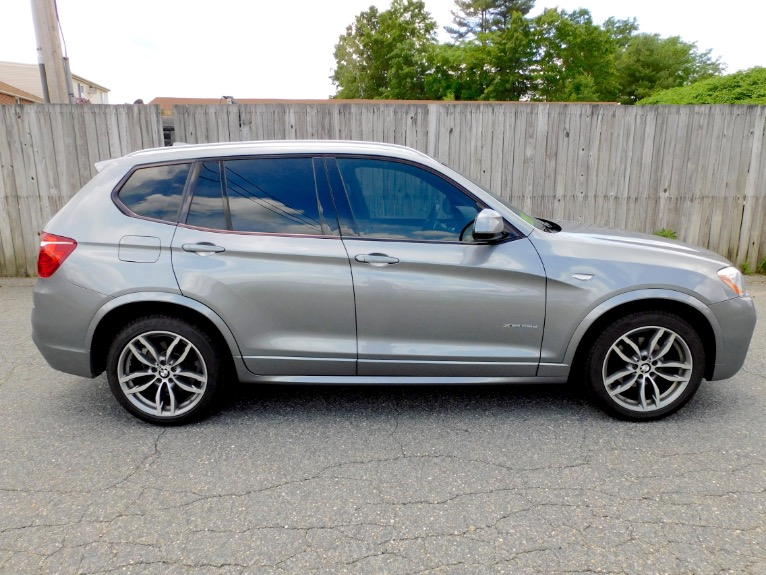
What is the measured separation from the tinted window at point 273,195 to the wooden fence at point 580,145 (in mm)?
3778

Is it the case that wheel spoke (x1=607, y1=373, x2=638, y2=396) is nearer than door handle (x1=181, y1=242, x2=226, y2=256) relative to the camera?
No

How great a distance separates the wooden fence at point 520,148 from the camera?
6957mm

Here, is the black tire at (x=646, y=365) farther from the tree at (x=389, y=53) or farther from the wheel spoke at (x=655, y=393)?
the tree at (x=389, y=53)

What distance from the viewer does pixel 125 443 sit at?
327cm

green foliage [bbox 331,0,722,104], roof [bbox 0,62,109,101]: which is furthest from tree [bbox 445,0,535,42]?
roof [bbox 0,62,109,101]

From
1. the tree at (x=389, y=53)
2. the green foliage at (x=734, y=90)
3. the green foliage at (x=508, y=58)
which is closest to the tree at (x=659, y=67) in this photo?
the green foliage at (x=508, y=58)

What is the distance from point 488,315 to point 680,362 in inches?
49.7

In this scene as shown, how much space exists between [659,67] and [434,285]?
51440 millimetres

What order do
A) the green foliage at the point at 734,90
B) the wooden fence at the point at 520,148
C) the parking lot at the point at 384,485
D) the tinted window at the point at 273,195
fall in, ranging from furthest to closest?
the green foliage at the point at 734,90
the wooden fence at the point at 520,148
the tinted window at the point at 273,195
the parking lot at the point at 384,485

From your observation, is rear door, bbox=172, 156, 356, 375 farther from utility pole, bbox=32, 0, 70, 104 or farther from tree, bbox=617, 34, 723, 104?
tree, bbox=617, 34, 723, 104

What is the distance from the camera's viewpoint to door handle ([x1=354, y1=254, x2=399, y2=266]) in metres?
3.26

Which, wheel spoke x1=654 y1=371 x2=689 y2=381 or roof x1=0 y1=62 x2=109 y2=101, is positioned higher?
roof x1=0 y1=62 x2=109 y2=101

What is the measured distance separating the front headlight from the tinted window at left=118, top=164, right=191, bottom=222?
3415mm

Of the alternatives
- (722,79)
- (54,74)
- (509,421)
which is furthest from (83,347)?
(722,79)
